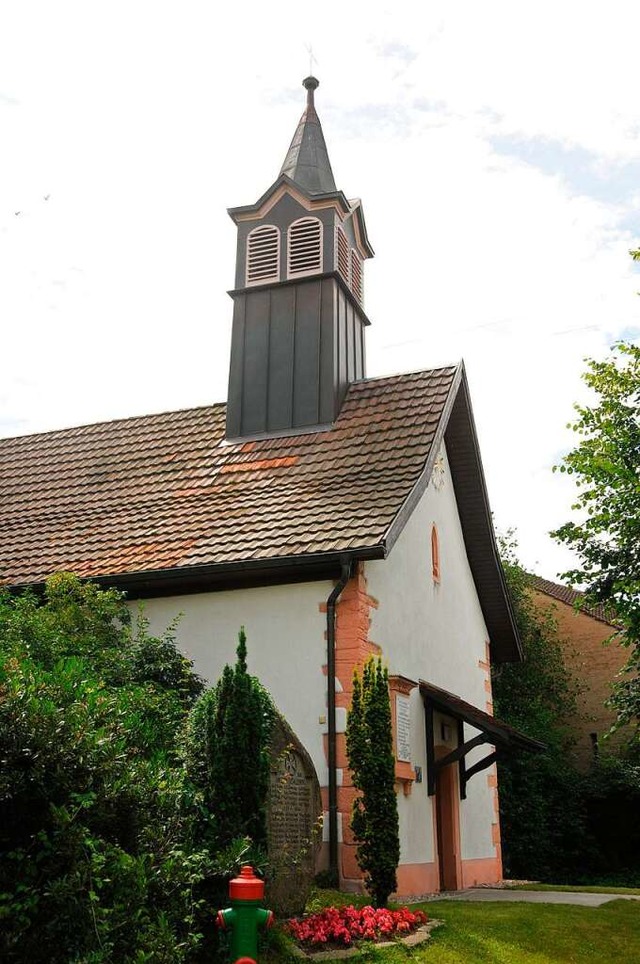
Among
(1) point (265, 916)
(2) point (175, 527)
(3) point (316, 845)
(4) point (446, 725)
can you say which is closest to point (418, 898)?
(4) point (446, 725)

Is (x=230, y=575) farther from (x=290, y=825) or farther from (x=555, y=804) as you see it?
(x=555, y=804)

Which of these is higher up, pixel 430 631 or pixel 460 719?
pixel 430 631

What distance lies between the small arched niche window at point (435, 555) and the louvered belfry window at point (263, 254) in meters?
5.23

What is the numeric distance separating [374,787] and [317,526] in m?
3.59

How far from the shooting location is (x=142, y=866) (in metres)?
5.98

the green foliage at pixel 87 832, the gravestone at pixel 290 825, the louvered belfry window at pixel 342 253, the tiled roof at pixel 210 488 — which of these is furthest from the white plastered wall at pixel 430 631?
the green foliage at pixel 87 832

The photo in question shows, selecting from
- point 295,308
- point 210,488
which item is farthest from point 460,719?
point 295,308

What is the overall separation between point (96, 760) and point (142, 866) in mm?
683

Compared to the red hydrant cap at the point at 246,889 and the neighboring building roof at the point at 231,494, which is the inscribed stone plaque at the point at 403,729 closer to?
the neighboring building roof at the point at 231,494

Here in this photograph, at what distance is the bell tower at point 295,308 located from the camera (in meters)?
16.1

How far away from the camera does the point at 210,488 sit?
14.7 meters

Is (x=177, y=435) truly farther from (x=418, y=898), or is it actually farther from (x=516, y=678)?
(x=516, y=678)

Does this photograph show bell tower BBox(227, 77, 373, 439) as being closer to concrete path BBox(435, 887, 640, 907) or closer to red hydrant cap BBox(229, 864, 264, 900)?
concrete path BBox(435, 887, 640, 907)

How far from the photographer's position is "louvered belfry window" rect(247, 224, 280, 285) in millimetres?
17203
